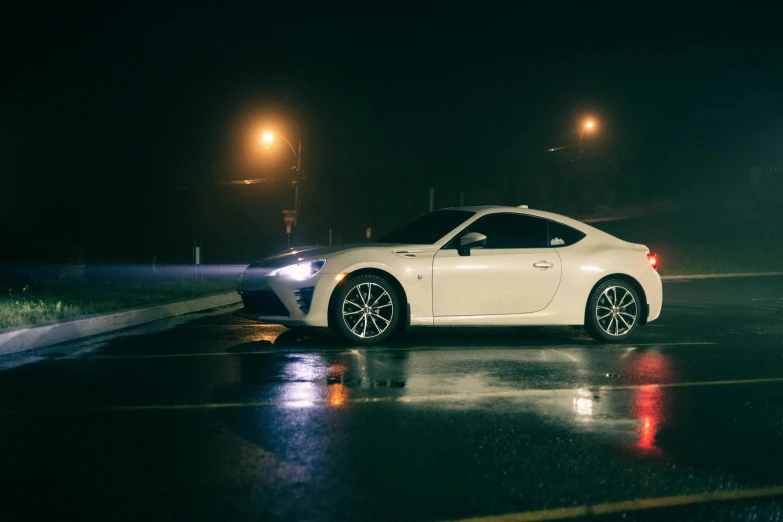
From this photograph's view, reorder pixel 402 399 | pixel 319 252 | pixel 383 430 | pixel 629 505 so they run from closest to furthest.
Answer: pixel 629 505, pixel 383 430, pixel 402 399, pixel 319 252

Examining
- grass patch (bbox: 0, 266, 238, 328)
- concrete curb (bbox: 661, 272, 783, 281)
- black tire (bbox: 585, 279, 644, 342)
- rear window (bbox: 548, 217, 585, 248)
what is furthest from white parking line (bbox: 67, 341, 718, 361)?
concrete curb (bbox: 661, 272, 783, 281)

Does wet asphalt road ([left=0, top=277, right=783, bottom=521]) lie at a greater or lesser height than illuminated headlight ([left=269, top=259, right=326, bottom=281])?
lesser

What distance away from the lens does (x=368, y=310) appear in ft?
30.9

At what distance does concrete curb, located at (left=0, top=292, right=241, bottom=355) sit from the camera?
9.03 meters

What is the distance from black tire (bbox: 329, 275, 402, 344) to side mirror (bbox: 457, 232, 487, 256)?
91cm

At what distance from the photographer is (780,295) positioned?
1933cm

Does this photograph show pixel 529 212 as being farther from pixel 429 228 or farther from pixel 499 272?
pixel 429 228

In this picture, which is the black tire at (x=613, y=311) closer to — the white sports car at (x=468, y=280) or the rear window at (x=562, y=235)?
the white sports car at (x=468, y=280)

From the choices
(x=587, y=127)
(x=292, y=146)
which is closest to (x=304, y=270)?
(x=292, y=146)

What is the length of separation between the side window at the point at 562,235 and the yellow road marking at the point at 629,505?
592cm

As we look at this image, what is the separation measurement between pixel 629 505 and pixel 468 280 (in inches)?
218

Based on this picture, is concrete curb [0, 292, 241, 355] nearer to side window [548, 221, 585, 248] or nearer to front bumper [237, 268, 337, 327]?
front bumper [237, 268, 337, 327]

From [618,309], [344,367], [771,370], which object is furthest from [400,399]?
[618,309]

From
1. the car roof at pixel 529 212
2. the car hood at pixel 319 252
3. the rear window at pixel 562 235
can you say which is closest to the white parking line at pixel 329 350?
the car hood at pixel 319 252
